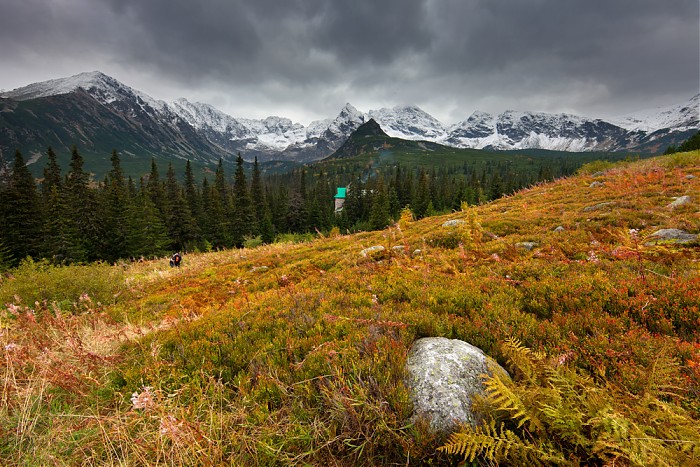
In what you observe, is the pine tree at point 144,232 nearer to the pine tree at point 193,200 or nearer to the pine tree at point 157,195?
the pine tree at point 157,195

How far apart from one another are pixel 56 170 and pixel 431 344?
5642 centimetres

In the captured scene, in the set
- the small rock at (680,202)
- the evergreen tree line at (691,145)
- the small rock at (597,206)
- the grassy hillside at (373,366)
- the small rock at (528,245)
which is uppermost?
the evergreen tree line at (691,145)

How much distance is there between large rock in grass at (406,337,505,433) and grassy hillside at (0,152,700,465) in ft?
0.56

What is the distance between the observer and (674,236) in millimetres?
6469

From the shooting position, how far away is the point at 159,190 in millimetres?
48312

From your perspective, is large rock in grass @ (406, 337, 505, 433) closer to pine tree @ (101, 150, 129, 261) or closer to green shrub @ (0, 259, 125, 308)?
green shrub @ (0, 259, 125, 308)

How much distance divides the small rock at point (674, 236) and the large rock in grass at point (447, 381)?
18.9ft

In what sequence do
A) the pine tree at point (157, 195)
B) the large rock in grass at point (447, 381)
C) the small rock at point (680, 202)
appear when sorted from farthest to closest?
the pine tree at point (157, 195) → the small rock at point (680, 202) → the large rock in grass at point (447, 381)

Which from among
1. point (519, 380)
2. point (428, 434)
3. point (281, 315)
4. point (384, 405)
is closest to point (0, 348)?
point (281, 315)

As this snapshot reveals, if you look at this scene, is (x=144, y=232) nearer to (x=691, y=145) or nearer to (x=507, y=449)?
(x=507, y=449)

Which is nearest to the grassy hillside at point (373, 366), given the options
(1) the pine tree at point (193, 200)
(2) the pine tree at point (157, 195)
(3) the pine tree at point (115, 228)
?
(3) the pine tree at point (115, 228)

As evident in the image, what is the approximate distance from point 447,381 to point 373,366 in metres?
0.88

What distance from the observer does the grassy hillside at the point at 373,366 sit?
2.58 meters

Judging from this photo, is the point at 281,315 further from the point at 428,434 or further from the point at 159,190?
the point at 159,190
